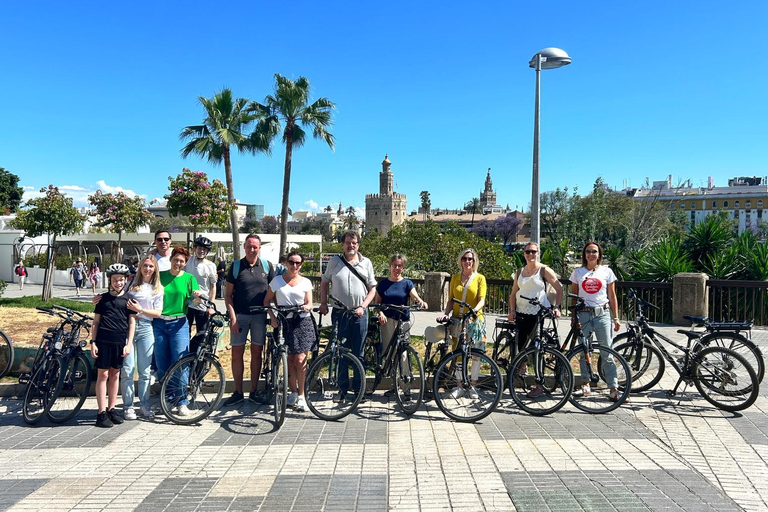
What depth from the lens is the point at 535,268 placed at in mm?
6590

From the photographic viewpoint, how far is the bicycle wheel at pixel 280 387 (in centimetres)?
551

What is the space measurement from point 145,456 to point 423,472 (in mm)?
2350

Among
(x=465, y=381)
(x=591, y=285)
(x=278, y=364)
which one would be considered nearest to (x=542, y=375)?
(x=465, y=381)

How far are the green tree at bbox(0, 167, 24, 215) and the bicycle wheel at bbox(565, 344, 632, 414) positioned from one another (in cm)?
7430

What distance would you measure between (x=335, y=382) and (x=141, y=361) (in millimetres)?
1998

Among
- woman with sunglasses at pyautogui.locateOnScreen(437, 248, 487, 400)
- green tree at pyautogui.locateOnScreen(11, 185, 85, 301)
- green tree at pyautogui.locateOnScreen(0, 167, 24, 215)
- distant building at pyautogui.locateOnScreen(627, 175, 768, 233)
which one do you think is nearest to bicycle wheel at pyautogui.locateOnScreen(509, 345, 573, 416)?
woman with sunglasses at pyautogui.locateOnScreen(437, 248, 487, 400)

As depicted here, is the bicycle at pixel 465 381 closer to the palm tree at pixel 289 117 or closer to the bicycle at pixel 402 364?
the bicycle at pixel 402 364

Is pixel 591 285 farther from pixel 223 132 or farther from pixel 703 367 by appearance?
pixel 223 132

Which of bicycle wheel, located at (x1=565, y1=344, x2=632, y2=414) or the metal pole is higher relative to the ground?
the metal pole

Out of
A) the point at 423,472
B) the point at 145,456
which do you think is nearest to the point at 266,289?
the point at 145,456

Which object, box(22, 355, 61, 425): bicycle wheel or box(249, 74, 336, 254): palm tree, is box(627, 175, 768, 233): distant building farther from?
box(22, 355, 61, 425): bicycle wheel

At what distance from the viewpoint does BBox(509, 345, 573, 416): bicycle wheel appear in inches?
234

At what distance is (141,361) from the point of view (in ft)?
19.3

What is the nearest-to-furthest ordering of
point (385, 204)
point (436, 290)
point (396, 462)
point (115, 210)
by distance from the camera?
point (396, 462) → point (436, 290) → point (115, 210) → point (385, 204)
